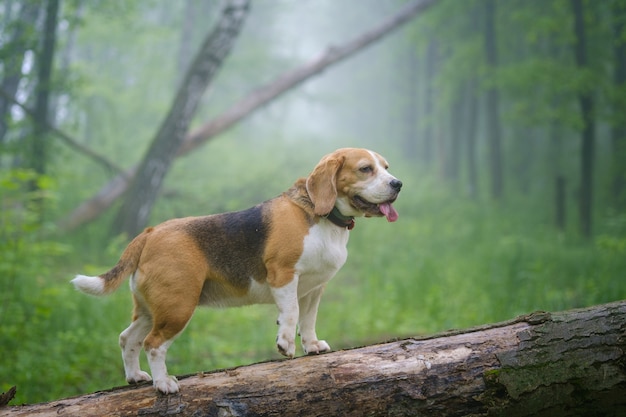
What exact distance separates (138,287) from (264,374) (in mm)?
1115

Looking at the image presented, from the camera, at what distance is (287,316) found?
3916 millimetres

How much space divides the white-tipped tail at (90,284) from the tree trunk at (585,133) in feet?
46.0

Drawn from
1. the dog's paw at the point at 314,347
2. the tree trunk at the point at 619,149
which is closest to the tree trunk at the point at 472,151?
the tree trunk at the point at 619,149

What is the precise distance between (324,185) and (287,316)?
0.98 m

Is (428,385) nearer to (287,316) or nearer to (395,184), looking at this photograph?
(287,316)

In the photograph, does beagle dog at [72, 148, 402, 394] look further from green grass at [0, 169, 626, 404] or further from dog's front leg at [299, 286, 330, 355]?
green grass at [0, 169, 626, 404]

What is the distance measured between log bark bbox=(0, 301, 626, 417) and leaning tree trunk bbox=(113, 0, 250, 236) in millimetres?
8070

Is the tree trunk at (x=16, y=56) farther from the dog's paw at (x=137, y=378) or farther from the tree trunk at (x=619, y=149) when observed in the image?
the tree trunk at (x=619, y=149)

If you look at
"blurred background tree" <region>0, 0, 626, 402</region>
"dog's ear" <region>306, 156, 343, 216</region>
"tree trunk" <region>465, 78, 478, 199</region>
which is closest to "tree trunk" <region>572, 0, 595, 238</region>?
"blurred background tree" <region>0, 0, 626, 402</region>

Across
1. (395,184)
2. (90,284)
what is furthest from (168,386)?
(395,184)

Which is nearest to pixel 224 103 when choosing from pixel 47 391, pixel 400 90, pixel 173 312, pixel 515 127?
pixel 400 90

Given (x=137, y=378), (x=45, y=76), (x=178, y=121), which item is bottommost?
(x=137, y=378)

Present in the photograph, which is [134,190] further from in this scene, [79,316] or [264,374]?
[264,374]

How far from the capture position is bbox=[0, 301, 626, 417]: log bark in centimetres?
354
